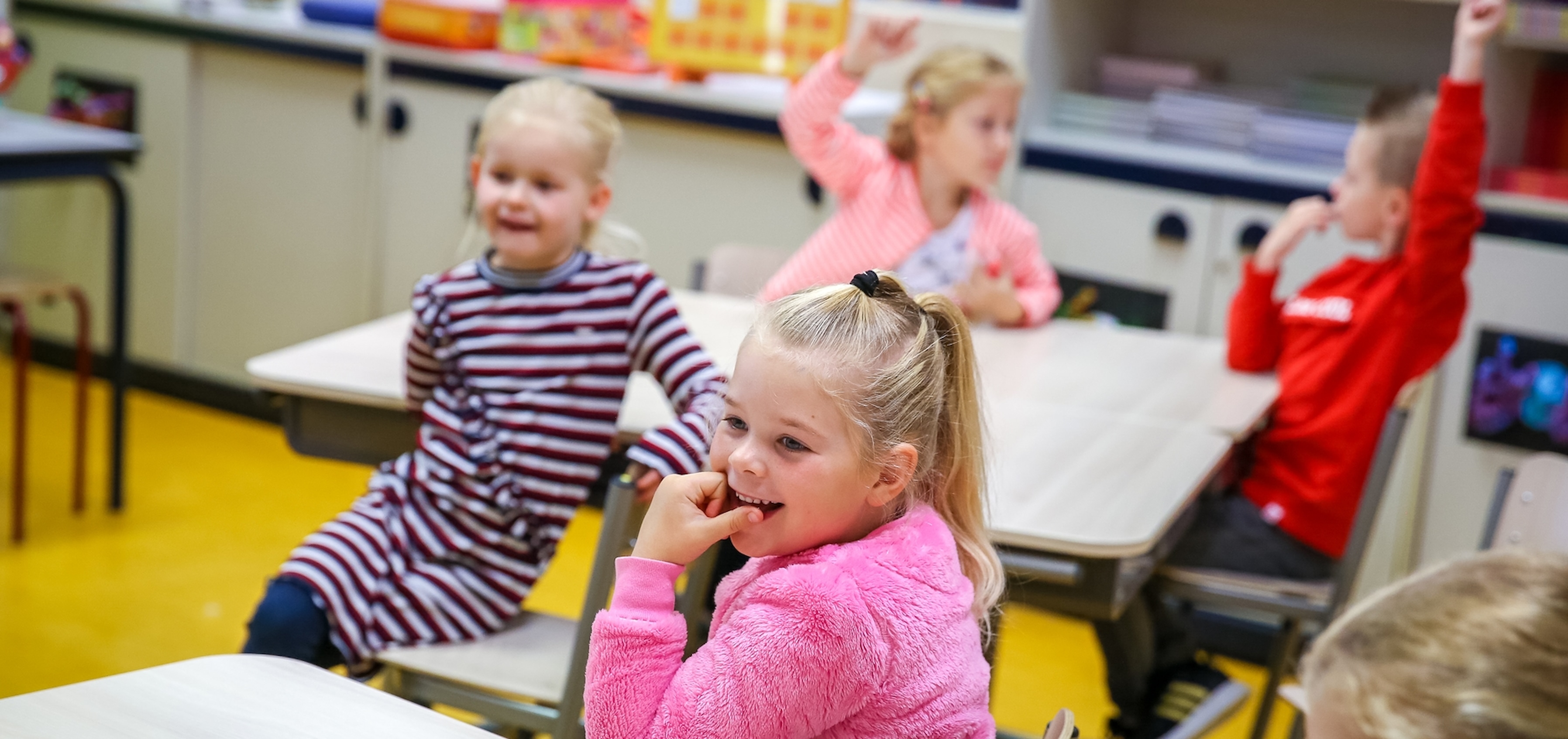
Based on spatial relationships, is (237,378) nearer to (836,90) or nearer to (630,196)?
(630,196)

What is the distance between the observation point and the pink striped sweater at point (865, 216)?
2547 millimetres

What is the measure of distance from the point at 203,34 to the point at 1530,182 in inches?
122

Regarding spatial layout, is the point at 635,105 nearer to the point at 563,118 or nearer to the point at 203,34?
the point at 203,34

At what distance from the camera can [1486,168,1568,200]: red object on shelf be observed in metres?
2.81

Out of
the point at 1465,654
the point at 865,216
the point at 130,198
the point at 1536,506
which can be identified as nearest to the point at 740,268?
the point at 865,216

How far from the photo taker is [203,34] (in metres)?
3.88

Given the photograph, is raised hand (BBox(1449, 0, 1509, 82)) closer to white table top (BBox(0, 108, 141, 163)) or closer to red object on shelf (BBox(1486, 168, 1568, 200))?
red object on shelf (BBox(1486, 168, 1568, 200))

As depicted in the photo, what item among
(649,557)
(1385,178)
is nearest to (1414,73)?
(1385,178)

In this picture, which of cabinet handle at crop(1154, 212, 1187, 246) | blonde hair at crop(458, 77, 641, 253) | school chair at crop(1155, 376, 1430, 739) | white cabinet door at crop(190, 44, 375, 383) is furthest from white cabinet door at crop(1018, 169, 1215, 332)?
white cabinet door at crop(190, 44, 375, 383)

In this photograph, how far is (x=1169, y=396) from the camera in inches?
88.7

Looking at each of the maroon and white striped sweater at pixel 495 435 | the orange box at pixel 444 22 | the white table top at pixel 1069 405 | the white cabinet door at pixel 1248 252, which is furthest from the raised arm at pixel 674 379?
the orange box at pixel 444 22

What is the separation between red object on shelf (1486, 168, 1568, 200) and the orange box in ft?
7.27

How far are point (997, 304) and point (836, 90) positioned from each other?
0.45 m

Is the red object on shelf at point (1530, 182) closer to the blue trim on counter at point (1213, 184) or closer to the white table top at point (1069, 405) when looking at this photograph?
the blue trim on counter at point (1213, 184)
